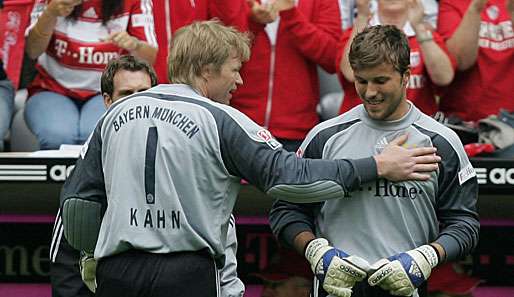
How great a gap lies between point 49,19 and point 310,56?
140 centimetres

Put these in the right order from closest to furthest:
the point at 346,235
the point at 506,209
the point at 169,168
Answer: the point at 169,168
the point at 346,235
the point at 506,209

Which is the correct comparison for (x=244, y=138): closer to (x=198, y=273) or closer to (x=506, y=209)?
(x=198, y=273)

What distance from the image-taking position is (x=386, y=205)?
3973 mm

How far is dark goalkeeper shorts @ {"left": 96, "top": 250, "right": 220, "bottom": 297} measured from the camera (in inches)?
149

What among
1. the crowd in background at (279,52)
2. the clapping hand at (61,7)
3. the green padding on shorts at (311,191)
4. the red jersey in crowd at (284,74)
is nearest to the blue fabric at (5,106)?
the crowd in background at (279,52)

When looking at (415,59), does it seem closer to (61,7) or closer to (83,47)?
(83,47)

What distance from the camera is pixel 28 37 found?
613 cm

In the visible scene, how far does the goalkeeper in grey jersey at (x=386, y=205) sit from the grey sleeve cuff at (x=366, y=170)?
0.21 feet

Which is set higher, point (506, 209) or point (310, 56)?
point (310, 56)

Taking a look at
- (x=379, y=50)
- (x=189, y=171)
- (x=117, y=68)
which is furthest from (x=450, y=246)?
(x=117, y=68)

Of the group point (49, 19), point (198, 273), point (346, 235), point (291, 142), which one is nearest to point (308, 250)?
point (346, 235)

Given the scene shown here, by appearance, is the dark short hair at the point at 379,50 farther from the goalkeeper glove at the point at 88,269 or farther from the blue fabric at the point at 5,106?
the blue fabric at the point at 5,106

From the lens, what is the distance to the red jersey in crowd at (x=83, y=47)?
6.11m

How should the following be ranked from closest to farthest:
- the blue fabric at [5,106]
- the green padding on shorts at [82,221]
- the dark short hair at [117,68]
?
the green padding on shorts at [82,221]
the dark short hair at [117,68]
the blue fabric at [5,106]
